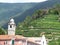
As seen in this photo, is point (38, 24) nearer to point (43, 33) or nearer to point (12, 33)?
point (43, 33)

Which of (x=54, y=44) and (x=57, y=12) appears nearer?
(x=54, y=44)

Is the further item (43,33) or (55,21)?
(55,21)

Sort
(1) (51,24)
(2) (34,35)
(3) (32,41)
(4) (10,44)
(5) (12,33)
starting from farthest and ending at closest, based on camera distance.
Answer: (1) (51,24), (2) (34,35), (3) (32,41), (5) (12,33), (4) (10,44)

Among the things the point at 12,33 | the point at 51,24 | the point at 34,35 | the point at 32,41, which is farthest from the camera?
the point at 51,24

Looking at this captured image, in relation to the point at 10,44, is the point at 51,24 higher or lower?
higher

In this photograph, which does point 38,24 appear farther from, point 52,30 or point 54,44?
point 54,44

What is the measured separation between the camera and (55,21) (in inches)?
3789

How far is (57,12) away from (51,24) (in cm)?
2948

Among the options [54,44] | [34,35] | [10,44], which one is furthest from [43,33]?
[10,44]

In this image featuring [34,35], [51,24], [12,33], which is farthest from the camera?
[51,24]

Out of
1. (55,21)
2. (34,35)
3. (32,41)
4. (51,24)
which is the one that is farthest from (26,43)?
(55,21)

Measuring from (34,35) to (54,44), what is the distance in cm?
1287

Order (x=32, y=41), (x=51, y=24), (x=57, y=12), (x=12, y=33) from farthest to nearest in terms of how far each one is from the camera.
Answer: (x=57, y=12) < (x=51, y=24) < (x=32, y=41) < (x=12, y=33)

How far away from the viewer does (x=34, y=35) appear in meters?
82.6
